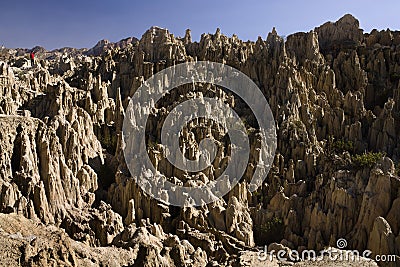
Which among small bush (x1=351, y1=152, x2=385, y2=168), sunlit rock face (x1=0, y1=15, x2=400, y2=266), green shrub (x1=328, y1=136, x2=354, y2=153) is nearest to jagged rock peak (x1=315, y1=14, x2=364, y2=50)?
sunlit rock face (x1=0, y1=15, x2=400, y2=266)

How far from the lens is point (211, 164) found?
26.6 meters

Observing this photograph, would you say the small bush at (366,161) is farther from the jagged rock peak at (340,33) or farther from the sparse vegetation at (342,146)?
the jagged rock peak at (340,33)

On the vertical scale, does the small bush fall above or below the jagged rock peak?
below

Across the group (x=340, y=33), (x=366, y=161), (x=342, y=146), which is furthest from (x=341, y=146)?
(x=340, y=33)

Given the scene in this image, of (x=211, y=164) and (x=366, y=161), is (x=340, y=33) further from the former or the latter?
(x=211, y=164)

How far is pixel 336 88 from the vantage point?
122 ft

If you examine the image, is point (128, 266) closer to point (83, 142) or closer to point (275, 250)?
point (275, 250)

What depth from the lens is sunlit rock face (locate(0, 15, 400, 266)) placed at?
16625 mm

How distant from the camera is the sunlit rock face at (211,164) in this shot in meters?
16.6

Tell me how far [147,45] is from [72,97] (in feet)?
43.2

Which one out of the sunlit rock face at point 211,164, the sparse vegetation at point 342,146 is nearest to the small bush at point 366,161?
the sunlit rock face at point 211,164

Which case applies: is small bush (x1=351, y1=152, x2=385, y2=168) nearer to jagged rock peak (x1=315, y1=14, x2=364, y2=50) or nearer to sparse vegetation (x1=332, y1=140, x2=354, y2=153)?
sparse vegetation (x1=332, y1=140, x2=354, y2=153)

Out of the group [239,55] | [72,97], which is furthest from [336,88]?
[72,97]

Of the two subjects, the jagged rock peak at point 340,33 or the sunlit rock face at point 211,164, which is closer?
the sunlit rock face at point 211,164
